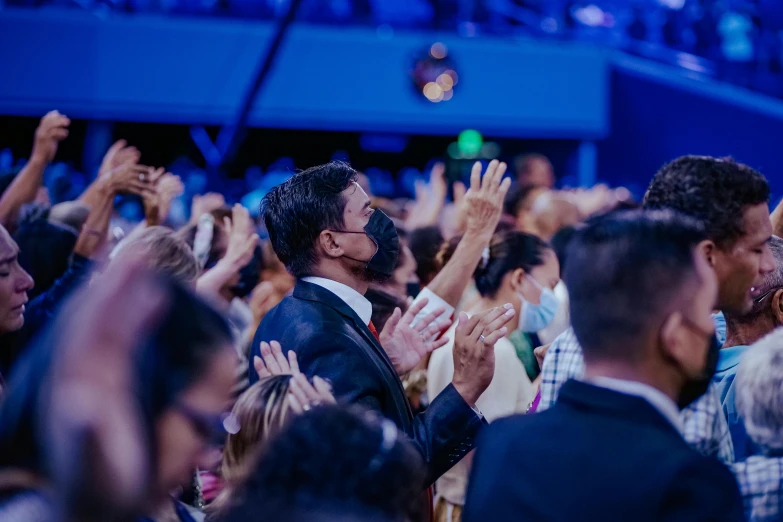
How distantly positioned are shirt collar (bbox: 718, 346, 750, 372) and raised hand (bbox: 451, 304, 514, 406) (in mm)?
511

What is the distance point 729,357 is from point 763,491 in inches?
24.6

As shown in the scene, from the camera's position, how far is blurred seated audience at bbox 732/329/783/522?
1589mm

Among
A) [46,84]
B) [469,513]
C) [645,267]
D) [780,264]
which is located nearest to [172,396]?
[469,513]

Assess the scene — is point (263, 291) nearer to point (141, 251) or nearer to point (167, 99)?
point (141, 251)

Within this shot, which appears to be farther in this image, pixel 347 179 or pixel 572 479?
pixel 347 179

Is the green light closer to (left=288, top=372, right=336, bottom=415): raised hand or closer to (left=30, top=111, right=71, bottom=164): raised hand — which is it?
(left=30, top=111, right=71, bottom=164): raised hand

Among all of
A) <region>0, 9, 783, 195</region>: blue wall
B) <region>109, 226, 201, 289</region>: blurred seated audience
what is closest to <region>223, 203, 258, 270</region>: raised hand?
<region>109, 226, 201, 289</region>: blurred seated audience

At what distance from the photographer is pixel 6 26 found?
998 cm

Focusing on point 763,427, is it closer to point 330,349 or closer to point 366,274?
point 330,349

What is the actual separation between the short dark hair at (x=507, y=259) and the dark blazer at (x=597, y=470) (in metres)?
2.17

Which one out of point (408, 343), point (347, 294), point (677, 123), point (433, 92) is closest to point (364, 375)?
point (347, 294)

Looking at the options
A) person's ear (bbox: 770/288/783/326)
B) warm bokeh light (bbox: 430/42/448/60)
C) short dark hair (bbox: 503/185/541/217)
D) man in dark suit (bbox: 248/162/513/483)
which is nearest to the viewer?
man in dark suit (bbox: 248/162/513/483)

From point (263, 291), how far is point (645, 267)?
106 inches

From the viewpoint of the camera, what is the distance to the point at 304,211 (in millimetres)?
2525
